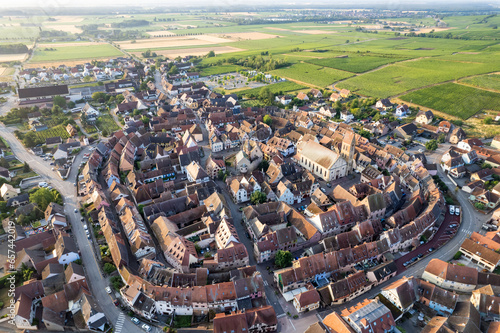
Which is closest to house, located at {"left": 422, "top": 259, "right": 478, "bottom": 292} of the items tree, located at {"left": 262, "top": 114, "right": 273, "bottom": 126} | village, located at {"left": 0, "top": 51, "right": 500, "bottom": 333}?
village, located at {"left": 0, "top": 51, "right": 500, "bottom": 333}

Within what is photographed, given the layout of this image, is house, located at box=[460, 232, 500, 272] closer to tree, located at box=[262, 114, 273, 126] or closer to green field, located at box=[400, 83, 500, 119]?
tree, located at box=[262, 114, 273, 126]

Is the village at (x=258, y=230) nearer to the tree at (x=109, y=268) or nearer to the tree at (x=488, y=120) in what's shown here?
the tree at (x=109, y=268)

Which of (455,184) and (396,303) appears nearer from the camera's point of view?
(396,303)

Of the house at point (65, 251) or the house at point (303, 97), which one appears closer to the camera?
the house at point (65, 251)

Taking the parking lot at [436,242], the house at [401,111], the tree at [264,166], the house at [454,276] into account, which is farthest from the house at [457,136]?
the tree at [264,166]

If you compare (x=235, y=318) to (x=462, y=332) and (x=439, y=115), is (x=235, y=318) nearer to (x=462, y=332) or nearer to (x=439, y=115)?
(x=462, y=332)

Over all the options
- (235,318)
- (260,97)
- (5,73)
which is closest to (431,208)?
(235,318)
